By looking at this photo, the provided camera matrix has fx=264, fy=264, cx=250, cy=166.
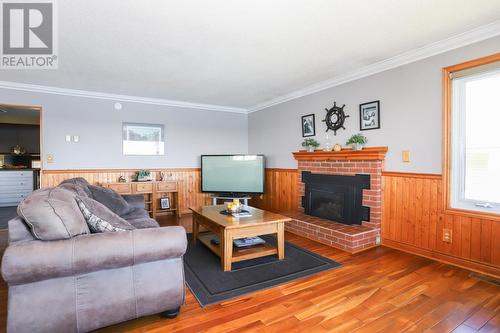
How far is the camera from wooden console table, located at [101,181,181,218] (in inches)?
183

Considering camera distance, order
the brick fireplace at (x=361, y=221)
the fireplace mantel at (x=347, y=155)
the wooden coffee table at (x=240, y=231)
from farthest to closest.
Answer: the fireplace mantel at (x=347, y=155) → the brick fireplace at (x=361, y=221) → the wooden coffee table at (x=240, y=231)

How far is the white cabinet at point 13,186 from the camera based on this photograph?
19.7ft

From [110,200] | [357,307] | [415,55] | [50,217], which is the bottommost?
[357,307]

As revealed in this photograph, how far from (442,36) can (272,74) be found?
6.45 ft

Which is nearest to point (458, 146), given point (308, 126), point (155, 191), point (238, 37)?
point (308, 126)

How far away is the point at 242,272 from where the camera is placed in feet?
8.47

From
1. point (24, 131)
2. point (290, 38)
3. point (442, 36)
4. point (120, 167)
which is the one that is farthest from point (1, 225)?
point (442, 36)

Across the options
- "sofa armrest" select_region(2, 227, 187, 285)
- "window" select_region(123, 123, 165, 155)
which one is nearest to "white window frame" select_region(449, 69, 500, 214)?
"sofa armrest" select_region(2, 227, 187, 285)

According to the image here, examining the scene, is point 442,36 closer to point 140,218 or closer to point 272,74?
point 272,74

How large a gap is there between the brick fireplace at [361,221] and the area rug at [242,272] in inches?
16.9

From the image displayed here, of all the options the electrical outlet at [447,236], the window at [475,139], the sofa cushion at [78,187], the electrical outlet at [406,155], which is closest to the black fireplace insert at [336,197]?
the electrical outlet at [406,155]

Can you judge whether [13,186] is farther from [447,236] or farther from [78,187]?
[447,236]

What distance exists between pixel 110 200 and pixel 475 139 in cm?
405

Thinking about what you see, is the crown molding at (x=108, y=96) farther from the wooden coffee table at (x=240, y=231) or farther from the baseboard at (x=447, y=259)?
the baseboard at (x=447, y=259)
